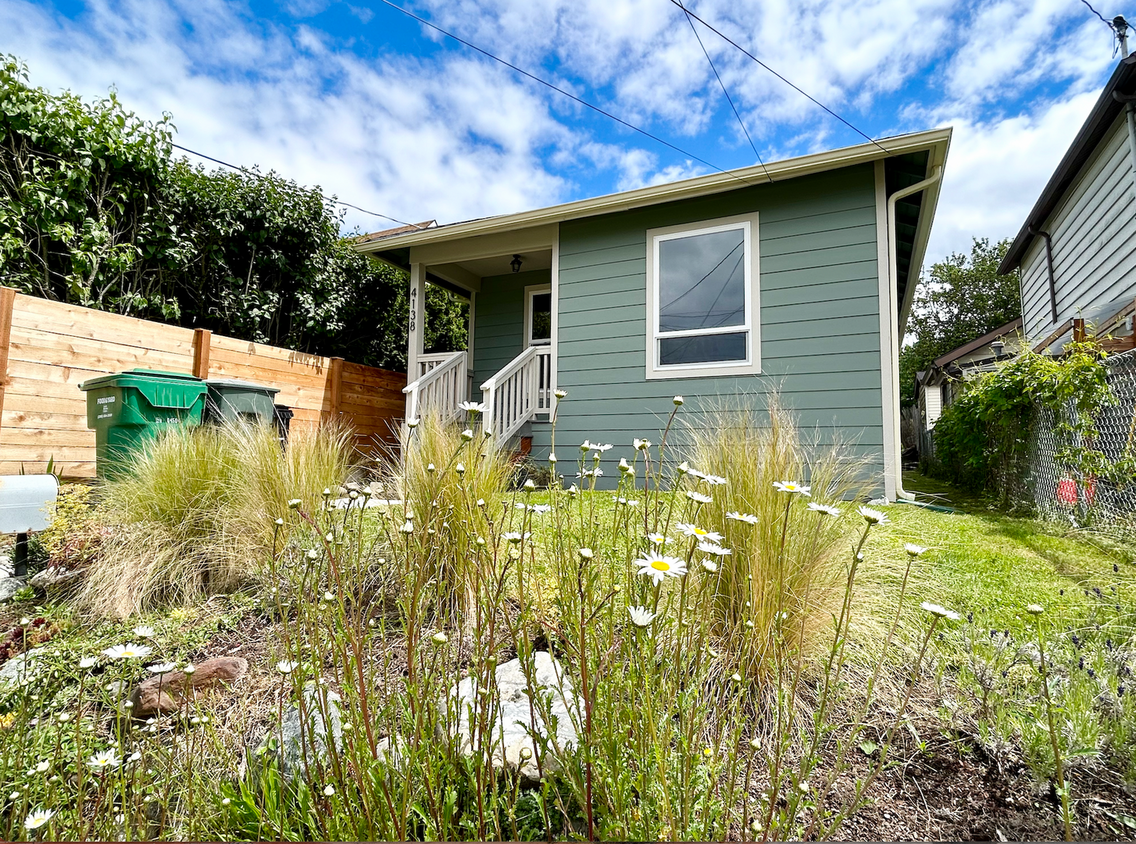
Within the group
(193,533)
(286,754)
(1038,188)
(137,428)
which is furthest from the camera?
(1038,188)

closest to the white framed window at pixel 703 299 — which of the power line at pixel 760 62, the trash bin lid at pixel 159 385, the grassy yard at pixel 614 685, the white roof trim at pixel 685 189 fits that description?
the white roof trim at pixel 685 189

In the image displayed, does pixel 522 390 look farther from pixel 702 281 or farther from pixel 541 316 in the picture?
pixel 702 281

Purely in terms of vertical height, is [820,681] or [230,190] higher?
[230,190]

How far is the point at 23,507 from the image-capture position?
2.66 m

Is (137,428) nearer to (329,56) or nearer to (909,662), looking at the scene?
(329,56)

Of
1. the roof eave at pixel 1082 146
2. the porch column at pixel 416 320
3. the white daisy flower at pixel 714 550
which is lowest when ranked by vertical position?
the white daisy flower at pixel 714 550

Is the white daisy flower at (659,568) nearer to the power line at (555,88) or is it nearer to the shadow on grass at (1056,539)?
the shadow on grass at (1056,539)

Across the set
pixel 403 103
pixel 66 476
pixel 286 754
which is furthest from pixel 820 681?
pixel 66 476

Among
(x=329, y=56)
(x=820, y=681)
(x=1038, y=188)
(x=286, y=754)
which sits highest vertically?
(x=1038, y=188)

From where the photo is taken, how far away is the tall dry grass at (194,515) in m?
2.29

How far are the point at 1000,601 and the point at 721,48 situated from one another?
11.6ft

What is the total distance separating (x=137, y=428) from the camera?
3.92m

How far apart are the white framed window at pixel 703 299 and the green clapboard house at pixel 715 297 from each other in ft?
0.05

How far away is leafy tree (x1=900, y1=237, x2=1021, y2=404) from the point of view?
2394 cm
